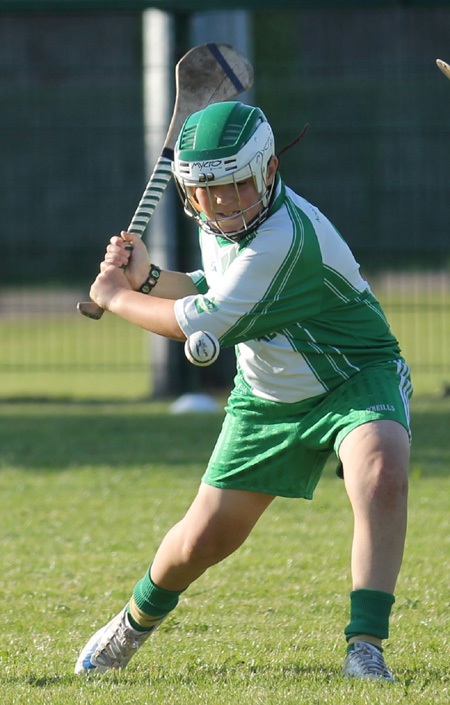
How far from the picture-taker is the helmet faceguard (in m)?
3.29

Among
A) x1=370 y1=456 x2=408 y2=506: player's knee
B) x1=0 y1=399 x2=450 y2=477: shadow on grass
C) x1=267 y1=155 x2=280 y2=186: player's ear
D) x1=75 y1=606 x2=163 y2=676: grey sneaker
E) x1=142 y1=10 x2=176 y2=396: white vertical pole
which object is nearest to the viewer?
x1=370 y1=456 x2=408 y2=506: player's knee

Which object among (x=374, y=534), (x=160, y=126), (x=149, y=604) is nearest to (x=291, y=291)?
(x=374, y=534)

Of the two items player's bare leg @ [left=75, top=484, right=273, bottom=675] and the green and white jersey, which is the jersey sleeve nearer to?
the green and white jersey

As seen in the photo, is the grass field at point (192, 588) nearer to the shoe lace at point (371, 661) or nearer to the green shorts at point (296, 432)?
the shoe lace at point (371, 661)

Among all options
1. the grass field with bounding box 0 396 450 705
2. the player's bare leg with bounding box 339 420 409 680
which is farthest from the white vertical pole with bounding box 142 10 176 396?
the player's bare leg with bounding box 339 420 409 680

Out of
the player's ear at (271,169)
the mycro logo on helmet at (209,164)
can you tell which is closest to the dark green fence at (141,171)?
the player's ear at (271,169)

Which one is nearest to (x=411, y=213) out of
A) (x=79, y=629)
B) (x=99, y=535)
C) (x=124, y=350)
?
(x=124, y=350)

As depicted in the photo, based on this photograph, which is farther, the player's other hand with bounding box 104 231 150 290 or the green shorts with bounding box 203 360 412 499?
the player's other hand with bounding box 104 231 150 290

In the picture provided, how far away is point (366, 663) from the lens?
10.6 ft

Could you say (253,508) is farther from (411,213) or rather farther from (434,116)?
(434,116)

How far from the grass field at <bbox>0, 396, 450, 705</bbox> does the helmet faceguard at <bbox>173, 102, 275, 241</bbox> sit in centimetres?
135

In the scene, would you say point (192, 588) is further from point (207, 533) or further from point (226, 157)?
point (226, 157)

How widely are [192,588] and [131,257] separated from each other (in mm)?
1480

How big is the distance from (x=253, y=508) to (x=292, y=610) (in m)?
0.82
